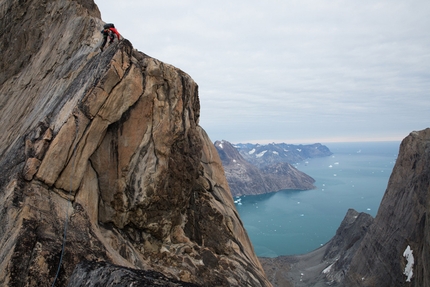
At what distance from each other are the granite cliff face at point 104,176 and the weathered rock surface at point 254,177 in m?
116

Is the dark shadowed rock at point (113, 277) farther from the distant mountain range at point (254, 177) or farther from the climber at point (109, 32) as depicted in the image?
the distant mountain range at point (254, 177)

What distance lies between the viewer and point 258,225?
275 feet

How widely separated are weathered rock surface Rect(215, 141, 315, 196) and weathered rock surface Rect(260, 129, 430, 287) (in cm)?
8811

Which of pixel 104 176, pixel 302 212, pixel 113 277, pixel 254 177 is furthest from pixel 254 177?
pixel 113 277

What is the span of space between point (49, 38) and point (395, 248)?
37370 mm

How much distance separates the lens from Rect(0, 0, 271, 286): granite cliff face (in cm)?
735

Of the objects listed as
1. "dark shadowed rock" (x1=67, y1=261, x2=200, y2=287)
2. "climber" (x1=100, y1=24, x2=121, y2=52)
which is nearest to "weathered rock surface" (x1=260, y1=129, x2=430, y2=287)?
"dark shadowed rock" (x1=67, y1=261, x2=200, y2=287)

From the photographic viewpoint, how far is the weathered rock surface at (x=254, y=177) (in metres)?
134

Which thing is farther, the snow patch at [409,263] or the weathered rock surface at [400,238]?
the weathered rock surface at [400,238]

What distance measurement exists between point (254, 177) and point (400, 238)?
363 ft

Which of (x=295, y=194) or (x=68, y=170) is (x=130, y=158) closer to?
(x=68, y=170)

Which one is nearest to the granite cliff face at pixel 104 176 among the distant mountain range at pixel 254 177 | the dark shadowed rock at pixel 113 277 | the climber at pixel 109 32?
the dark shadowed rock at pixel 113 277

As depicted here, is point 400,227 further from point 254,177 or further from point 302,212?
point 254,177

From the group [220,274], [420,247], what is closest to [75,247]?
[220,274]
